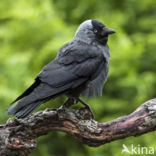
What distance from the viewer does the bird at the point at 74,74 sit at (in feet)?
9.61

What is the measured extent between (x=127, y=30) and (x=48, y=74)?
320 centimetres

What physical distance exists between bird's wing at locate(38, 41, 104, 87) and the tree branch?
0.29 m

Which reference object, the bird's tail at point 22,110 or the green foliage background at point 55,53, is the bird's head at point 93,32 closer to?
the bird's tail at point 22,110

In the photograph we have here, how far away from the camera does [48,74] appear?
3016mm

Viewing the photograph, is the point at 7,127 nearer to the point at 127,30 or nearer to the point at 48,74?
the point at 48,74

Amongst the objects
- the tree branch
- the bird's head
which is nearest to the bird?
the bird's head

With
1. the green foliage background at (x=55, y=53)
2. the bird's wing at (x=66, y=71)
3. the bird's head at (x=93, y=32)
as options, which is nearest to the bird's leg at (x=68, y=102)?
the bird's wing at (x=66, y=71)

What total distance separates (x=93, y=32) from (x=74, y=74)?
566mm

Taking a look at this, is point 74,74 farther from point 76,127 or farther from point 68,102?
point 76,127

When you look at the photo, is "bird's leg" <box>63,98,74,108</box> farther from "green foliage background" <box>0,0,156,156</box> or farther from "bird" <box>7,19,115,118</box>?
"green foliage background" <box>0,0,156,156</box>

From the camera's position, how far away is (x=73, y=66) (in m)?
3.12

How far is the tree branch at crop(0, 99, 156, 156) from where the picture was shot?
8.90ft

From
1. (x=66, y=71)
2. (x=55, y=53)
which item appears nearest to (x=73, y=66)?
(x=66, y=71)

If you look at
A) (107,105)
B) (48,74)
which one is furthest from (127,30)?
(48,74)
